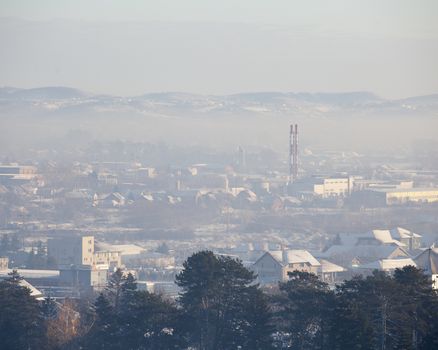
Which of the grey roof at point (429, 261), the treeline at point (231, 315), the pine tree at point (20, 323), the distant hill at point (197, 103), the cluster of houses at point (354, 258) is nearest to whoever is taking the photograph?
the treeline at point (231, 315)

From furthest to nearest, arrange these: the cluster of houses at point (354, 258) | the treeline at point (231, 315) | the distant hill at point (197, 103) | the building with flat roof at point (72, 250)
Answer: the distant hill at point (197, 103) → the building with flat roof at point (72, 250) → the cluster of houses at point (354, 258) → the treeline at point (231, 315)

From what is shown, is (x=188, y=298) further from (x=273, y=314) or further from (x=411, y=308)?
(x=411, y=308)

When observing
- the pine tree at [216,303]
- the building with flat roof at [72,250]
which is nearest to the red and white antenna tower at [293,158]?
the building with flat roof at [72,250]

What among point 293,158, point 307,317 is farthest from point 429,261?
point 293,158

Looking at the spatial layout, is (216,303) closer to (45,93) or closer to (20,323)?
(20,323)

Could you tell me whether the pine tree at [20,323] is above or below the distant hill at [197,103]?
below

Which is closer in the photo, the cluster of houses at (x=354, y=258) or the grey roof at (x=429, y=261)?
the grey roof at (x=429, y=261)

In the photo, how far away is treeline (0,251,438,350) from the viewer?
15458mm

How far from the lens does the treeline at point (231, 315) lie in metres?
15.5

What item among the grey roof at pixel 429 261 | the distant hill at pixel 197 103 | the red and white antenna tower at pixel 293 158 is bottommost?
the grey roof at pixel 429 261

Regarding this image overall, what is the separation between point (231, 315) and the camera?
1608 centimetres

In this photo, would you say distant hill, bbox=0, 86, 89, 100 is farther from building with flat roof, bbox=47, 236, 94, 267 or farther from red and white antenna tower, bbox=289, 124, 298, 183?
building with flat roof, bbox=47, 236, 94, 267

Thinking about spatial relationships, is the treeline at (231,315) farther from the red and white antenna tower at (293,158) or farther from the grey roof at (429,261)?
the red and white antenna tower at (293,158)

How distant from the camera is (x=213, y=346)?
52.2 ft
